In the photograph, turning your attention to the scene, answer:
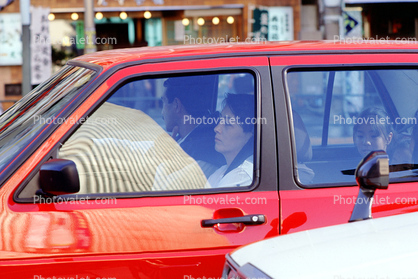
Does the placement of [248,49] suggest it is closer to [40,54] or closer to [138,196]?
[138,196]

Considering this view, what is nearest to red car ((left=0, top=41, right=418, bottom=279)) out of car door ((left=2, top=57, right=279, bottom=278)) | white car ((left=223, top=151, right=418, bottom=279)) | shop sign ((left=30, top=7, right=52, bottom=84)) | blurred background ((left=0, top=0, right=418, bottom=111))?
car door ((left=2, top=57, right=279, bottom=278))

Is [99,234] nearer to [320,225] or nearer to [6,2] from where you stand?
[320,225]

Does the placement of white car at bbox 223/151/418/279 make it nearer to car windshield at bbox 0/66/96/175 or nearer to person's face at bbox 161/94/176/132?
person's face at bbox 161/94/176/132

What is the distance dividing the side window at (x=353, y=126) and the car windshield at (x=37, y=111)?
0.95m

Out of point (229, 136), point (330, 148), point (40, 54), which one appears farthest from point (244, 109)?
point (40, 54)

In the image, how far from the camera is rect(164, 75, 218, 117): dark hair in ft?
8.61

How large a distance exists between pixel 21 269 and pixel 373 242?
1286mm

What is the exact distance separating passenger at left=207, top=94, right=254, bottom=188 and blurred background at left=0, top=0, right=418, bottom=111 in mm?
Answer: 11478

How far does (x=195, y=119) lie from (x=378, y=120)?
0.90 m

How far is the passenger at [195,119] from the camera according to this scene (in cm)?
263

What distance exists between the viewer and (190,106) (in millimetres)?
2676

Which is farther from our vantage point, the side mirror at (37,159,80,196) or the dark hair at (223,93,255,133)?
the dark hair at (223,93,255,133)

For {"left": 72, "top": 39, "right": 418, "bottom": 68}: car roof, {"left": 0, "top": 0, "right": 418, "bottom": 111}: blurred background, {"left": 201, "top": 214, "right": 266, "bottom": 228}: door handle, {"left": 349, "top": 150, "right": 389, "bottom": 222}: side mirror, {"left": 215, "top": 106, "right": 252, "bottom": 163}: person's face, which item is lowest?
{"left": 201, "top": 214, "right": 266, "bottom": 228}: door handle

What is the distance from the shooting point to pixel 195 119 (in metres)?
2.66
